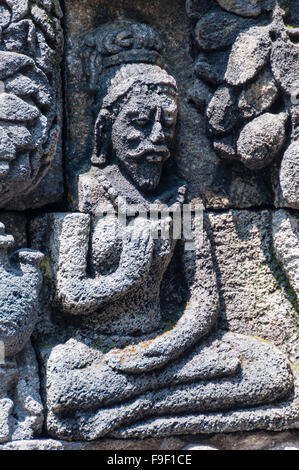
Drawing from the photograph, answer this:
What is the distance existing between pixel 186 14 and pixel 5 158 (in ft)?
3.90

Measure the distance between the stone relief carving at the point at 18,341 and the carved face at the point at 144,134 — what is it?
1.94 feet

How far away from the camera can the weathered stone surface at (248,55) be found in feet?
10.8

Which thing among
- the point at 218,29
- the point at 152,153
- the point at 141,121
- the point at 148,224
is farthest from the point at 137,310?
the point at 218,29

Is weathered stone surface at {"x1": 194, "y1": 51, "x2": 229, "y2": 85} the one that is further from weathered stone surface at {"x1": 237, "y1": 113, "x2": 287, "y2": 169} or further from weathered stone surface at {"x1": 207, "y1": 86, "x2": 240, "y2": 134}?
weathered stone surface at {"x1": 237, "y1": 113, "x2": 287, "y2": 169}

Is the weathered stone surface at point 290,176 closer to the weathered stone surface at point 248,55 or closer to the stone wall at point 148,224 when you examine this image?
the stone wall at point 148,224

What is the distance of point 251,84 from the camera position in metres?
3.32

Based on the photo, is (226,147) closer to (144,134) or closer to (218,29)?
(144,134)

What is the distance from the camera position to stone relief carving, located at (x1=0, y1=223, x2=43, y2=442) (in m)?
2.89

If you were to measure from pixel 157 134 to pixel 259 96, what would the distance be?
1.63ft

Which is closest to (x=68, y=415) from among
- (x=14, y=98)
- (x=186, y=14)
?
(x=14, y=98)

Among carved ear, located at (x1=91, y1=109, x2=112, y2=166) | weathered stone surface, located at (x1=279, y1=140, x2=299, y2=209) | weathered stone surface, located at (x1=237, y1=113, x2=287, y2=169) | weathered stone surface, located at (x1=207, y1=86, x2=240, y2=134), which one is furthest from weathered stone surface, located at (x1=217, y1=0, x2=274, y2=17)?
carved ear, located at (x1=91, y1=109, x2=112, y2=166)

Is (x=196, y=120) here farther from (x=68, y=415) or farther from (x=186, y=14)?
(x=68, y=415)

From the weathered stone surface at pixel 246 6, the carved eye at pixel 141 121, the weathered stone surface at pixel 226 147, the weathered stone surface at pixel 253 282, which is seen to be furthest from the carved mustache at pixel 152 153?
the weathered stone surface at pixel 246 6

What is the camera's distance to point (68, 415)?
117 inches
